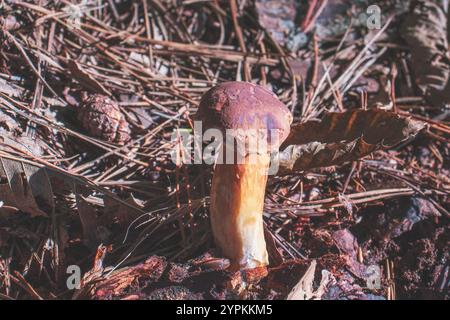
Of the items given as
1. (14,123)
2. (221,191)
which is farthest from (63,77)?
(221,191)

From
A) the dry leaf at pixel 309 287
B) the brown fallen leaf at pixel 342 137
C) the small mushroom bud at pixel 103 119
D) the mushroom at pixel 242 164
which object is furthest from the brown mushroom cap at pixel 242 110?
the small mushroom bud at pixel 103 119

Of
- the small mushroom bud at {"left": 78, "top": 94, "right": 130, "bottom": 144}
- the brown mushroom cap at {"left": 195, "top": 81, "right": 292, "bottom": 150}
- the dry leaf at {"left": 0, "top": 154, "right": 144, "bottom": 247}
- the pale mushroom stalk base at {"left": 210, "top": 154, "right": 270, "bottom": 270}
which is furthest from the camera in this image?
the small mushroom bud at {"left": 78, "top": 94, "right": 130, "bottom": 144}

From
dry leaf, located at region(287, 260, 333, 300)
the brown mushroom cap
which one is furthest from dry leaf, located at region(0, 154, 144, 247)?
dry leaf, located at region(287, 260, 333, 300)

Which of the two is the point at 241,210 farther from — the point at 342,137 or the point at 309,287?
the point at 342,137

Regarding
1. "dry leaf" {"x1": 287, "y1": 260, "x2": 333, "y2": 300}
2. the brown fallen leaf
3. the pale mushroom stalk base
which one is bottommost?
"dry leaf" {"x1": 287, "y1": 260, "x2": 333, "y2": 300}

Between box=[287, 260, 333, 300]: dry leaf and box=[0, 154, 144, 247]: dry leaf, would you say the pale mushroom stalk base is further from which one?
box=[0, 154, 144, 247]: dry leaf

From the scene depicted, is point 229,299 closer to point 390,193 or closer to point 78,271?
point 78,271
